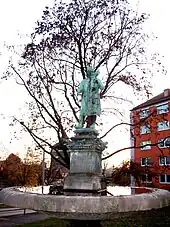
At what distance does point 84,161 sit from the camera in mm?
9594

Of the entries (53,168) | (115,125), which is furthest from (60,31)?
(53,168)

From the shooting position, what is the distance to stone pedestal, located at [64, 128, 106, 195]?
30.0ft

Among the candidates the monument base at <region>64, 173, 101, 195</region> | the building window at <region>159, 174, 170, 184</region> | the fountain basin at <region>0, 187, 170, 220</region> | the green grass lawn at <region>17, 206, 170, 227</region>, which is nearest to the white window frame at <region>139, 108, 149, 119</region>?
the green grass lawn at <region>17, 206, 170, 227</region>

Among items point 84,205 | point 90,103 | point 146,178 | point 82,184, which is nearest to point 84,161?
point 82,184

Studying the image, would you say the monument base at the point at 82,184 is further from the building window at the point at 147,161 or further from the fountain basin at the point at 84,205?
the building window at the point at 147,161

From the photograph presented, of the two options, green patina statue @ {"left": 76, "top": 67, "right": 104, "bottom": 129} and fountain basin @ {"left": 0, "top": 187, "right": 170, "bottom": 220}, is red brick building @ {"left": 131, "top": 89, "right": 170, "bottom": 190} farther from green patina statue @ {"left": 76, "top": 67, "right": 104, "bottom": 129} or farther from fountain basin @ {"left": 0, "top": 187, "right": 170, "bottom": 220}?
fountain basin @ {"left": 0, "top": 187, "right": 170, "bottom": 220}

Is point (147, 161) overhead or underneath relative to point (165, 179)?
overhead

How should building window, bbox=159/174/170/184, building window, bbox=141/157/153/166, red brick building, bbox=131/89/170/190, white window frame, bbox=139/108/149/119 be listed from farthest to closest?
building window, bbox=141/157/153/166 < building window, bbox=159/174/170/184 < red brick building, bbox=131/89/170/190 < white window frame, bbox=139/108/149/119

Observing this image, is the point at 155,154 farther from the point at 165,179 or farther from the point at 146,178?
the point at 146,178

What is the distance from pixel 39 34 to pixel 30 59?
1.48 metres

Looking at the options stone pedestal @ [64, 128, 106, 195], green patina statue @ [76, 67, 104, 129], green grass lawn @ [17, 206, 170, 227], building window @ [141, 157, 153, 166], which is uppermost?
green patina statue @ [76, 67, 104, 129]

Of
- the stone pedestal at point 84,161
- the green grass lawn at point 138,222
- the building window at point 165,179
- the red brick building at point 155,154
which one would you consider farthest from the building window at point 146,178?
the stone pedestal at point 84,161

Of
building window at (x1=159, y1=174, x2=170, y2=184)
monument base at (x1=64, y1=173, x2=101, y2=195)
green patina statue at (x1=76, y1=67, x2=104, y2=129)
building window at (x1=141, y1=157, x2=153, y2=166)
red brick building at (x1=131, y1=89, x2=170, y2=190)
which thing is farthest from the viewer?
building window at (x1=141, y1=157, x2=153, y2=166)

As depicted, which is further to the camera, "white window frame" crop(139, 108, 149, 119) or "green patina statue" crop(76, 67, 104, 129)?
"white window frame" crop(139, 108, 149, 119)
